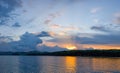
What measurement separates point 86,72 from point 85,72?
478 millimetres

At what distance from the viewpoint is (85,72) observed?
324 ft

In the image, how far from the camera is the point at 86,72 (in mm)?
98500
